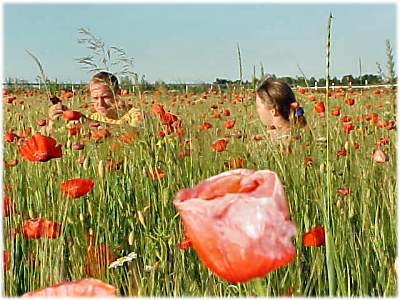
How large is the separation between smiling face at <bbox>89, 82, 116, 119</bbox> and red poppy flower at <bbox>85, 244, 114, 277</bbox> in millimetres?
186

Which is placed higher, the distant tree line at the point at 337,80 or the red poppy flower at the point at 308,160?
the distant tree line at the point at 337,80

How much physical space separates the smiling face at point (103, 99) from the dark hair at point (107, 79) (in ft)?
0.04

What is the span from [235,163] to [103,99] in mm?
189

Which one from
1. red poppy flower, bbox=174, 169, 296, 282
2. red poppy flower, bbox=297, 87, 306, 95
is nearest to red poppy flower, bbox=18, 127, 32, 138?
red poppy flower, bbox=297, 87, 306, 95

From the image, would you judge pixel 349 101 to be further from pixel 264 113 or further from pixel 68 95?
pixel 68 95

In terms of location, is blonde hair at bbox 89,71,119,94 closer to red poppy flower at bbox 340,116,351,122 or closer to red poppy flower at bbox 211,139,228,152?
red poppy flower at bbox 211,139,228,152

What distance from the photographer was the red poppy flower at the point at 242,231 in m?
0.33

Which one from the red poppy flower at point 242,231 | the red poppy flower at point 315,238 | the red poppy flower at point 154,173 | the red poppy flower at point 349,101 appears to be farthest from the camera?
the red poppy flower at point 349,101

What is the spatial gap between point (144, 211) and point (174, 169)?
7 cm

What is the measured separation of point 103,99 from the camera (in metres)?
0.82

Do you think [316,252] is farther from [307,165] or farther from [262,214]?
[262,214]

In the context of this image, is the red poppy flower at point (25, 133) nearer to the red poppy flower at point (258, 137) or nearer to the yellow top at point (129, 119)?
the yellow top at point (129, 119)

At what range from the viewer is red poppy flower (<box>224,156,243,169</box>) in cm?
76

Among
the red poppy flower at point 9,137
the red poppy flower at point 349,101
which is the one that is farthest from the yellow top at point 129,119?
the red poppy flower at point 349,101
